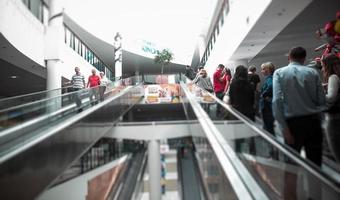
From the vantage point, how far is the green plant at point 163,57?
4806 centimetres

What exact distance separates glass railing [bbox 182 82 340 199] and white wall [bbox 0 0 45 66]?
10608mm

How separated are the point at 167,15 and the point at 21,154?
35.0 metres

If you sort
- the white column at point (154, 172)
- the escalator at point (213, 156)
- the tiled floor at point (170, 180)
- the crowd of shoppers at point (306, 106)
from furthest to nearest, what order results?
1. the tiled floor at point (170, 180)
2. the white column at point (154, 172)
3. the crowd of shoppers at point (306, 106)
4. the escalator at point (213, 156)

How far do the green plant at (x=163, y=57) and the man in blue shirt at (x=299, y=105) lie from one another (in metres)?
44.1

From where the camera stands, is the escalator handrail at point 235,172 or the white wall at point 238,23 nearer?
the escalator handrail at point 235,172

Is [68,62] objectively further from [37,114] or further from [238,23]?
[37,114]

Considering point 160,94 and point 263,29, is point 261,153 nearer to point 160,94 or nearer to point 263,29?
point 263,29

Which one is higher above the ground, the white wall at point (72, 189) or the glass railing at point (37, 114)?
the glass railing at point (37, 114)

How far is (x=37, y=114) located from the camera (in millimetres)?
6504

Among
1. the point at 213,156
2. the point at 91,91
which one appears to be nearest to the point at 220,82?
the point at 91,91

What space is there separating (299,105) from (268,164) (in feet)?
2.80

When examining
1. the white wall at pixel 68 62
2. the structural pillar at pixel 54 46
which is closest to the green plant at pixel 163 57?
Result: the white wall at pixel 68 62

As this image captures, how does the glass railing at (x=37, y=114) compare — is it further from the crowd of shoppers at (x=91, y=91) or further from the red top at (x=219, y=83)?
the red top at (x=219, y=83)

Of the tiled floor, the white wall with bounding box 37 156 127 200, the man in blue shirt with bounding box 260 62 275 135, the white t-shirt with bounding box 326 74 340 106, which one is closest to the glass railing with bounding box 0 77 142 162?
the white wall with bounding box 37 156 127 200
